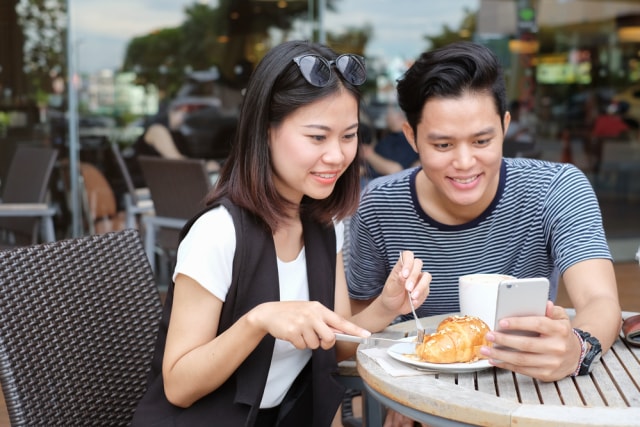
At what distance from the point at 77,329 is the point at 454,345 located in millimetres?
833

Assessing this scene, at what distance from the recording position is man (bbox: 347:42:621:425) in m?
1.97

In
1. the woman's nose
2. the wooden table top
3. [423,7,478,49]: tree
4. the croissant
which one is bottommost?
the wooden table top

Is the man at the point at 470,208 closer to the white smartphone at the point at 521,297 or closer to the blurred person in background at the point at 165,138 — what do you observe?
the white smartphone at the point at 521,297

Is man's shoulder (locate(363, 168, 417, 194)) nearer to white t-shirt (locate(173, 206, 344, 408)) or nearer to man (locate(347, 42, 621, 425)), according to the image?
man (locate(347, 42, 621, 425))

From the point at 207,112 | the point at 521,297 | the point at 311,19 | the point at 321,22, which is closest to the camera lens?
the point at 521,297

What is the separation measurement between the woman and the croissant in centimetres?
14

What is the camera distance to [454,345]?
1.57 m

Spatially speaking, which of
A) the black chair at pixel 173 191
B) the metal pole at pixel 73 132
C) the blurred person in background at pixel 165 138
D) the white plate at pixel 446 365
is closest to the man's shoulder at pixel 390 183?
the white plate at pixel 446 365

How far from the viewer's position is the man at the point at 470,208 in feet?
6.46

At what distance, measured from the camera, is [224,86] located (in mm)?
8469

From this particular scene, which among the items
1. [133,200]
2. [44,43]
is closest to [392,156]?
[133,200]

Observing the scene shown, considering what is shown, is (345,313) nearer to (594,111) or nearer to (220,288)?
(220,288)

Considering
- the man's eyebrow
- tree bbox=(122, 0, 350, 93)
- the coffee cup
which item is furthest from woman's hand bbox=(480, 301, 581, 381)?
tree bbox=(122, 0, 350, 93)

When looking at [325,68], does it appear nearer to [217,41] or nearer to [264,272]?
[264,272]
